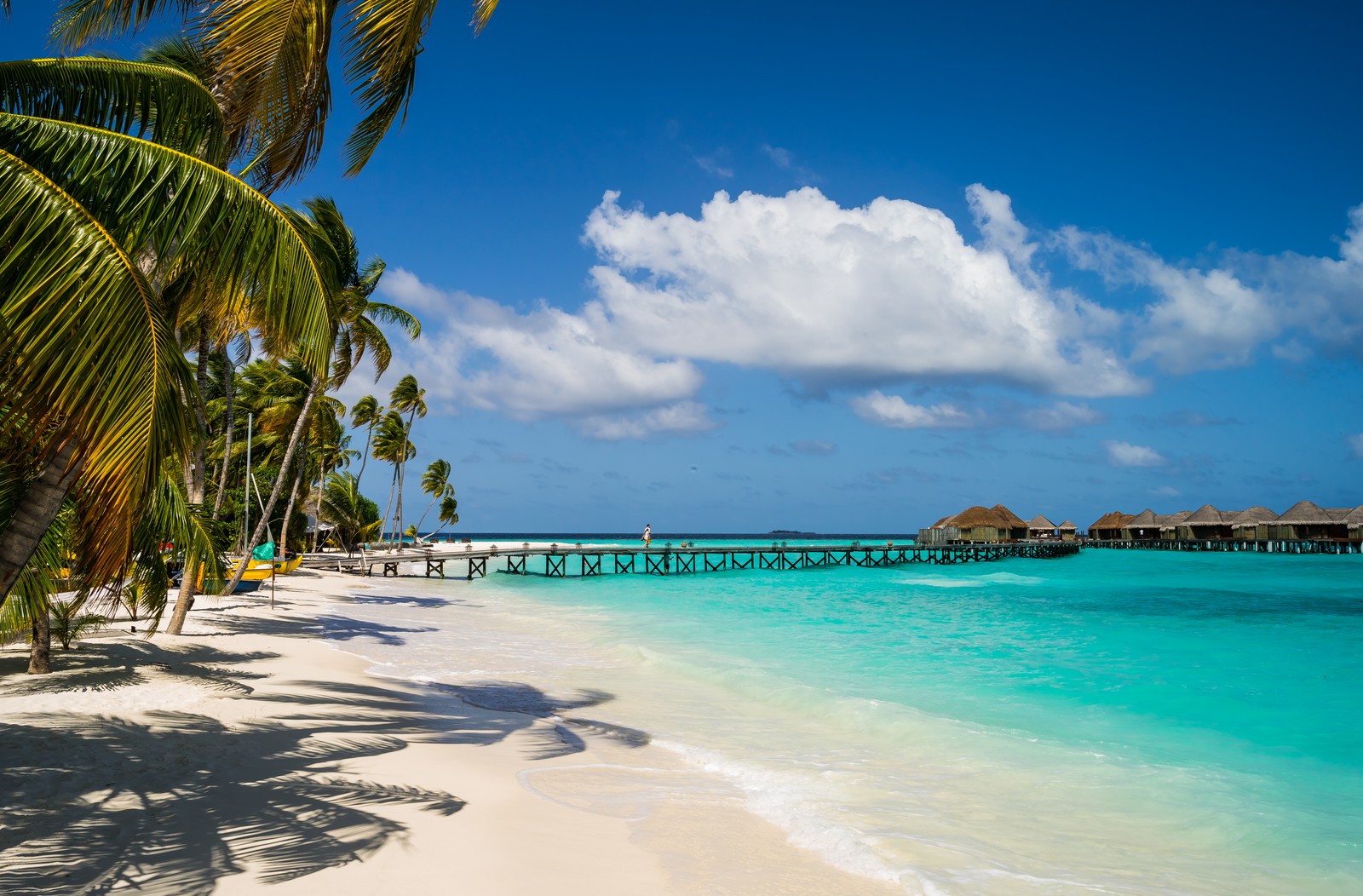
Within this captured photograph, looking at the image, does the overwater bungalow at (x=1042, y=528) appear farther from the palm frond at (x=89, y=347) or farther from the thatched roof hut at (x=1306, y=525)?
the palm frond at (x=89, y=347)

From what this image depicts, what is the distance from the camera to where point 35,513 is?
3494 millimetres

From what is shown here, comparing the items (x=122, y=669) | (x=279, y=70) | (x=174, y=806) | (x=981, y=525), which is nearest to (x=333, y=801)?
(x=174, y=806)

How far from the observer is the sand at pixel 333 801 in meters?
3.87

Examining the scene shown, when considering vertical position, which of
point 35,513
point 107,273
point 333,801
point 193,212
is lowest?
point 333,801

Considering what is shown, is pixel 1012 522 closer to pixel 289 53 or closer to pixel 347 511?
pixel 347 511

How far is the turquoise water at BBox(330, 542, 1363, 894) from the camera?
539 cm

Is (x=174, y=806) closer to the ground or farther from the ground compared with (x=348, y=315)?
closer to the ground

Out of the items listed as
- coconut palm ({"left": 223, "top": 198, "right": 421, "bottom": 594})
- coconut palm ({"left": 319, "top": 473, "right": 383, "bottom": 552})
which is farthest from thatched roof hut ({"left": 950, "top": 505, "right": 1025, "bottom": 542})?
coconut palm ({"left": 223, "top": 198, "right": 421, "bottom": 594})

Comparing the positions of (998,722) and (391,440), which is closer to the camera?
(998,722)

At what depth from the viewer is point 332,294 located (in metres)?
4.52

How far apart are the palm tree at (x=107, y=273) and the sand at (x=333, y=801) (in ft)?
4.68

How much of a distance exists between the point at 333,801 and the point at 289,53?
4.56m

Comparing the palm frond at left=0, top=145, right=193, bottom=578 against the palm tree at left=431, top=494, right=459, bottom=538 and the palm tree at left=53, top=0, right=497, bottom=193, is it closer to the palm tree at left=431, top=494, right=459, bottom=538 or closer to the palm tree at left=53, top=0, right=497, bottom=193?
the palm tree at left=53, top=0, right=497, bottom=193

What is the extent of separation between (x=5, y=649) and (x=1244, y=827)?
38.1 feet
